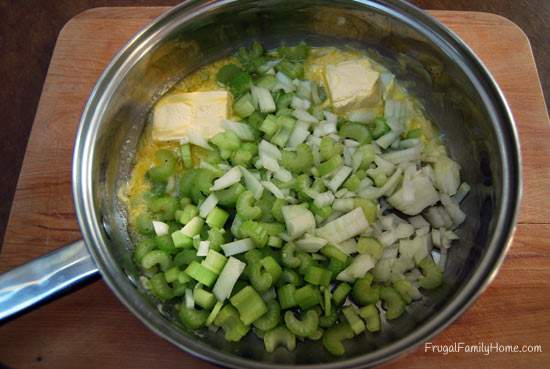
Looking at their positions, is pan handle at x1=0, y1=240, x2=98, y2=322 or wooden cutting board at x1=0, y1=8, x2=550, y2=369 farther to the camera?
wooden cutting board at x1=0, y1=8, x2=550, y2=369

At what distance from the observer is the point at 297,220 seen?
140 centimetres

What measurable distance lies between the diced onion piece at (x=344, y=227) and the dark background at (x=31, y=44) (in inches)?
48.5

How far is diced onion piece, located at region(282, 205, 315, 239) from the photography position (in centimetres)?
139

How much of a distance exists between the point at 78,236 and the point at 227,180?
570 mm

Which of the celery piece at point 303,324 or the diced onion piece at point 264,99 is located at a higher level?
the diced onion piece at point 264,99

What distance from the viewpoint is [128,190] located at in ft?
5.39

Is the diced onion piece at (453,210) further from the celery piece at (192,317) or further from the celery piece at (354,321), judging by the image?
the celery piece at (192,317)

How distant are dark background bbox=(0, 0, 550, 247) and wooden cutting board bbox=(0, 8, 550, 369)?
43 centimetres

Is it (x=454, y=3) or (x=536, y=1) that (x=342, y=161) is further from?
(x=536, y=1)

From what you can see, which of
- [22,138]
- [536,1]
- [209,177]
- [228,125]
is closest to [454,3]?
[536,1]

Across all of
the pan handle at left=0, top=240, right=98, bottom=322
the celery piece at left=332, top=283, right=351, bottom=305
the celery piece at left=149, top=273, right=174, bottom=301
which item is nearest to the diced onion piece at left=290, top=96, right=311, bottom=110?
the celery piece at left=332, top=283, right=351, bottom=305

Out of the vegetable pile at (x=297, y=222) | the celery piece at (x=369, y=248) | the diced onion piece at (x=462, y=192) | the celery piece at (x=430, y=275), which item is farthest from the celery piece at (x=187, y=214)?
the diced onion piece at (x=462, y=192)

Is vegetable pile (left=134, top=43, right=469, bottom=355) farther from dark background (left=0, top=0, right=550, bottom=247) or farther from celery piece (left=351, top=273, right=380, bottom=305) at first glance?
dark background (left=0, top=0, right=550, bottom=247)

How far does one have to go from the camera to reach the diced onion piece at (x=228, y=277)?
1.36m
